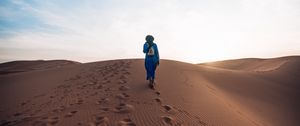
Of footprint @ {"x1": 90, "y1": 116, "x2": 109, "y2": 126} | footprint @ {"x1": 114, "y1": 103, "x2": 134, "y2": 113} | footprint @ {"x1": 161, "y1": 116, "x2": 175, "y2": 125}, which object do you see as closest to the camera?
footprint @ {"x1": 90, "y1": 116, "x2": 109, "y2": 126}

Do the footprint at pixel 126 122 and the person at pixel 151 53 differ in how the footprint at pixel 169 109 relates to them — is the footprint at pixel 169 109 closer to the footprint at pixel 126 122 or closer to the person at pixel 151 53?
the footprint at pixel 126 122

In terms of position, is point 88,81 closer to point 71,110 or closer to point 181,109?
point 71,110

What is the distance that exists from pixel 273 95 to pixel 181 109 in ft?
23.4

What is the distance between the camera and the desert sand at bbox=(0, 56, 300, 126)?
622 cm

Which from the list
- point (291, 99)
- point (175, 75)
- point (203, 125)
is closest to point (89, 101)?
point (203, 125)

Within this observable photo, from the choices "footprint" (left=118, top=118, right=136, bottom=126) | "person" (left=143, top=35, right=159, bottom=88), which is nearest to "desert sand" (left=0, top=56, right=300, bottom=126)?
"footprint" (left=118, top=118, right=136, bottom=126)

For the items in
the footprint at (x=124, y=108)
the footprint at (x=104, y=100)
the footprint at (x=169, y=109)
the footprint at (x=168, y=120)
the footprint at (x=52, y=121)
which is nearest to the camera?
the footprint at (x=52, y=121)

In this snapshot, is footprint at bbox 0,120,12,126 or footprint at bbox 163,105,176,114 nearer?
footprint at bbox 0,120,12,126

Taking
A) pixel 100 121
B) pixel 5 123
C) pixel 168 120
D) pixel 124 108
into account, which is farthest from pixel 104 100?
pixel 5 123

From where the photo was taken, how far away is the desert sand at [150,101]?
245 inches

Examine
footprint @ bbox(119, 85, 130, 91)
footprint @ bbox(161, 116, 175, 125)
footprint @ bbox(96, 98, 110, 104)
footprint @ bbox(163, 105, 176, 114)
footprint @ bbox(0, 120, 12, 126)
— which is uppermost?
footprint @ bbox(119, 85, 130, 91)

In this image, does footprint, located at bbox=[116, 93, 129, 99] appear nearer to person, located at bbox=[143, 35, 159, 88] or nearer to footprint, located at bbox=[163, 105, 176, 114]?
person, located at bbox=[143, 35, 159, 88]

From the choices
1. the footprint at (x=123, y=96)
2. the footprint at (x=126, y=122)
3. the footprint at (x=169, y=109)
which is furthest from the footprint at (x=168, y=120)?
the footprint at (x=123, y=96)

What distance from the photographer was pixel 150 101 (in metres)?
7.21
